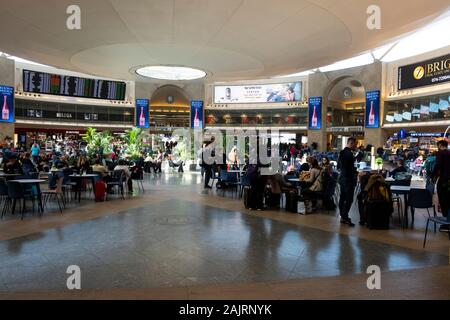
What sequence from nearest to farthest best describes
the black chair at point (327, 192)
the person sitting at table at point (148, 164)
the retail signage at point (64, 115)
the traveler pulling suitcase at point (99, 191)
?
1. the black chair at point (327, 192)
2. the traveler pulling suitcase at point (99, 191)
3. the person sitting at table at point (148, 164)
4. the retail signage at point (64, 115)

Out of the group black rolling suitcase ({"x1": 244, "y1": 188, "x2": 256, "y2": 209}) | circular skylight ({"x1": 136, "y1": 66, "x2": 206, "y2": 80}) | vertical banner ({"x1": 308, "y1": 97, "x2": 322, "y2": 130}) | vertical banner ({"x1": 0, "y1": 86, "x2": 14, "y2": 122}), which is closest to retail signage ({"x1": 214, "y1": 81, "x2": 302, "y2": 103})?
vertical banner ({"x1": 308, "y1": 97, "x2": 322, "y2": 130})

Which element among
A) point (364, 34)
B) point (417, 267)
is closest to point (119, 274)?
point (417, 267)

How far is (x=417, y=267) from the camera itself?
15.3 feet

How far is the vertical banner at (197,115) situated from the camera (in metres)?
31.9

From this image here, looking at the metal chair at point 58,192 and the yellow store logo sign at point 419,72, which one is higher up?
the yellow store logo sign at point 419,72

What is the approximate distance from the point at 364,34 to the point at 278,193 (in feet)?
16.6

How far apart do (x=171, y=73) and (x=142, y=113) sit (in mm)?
16202

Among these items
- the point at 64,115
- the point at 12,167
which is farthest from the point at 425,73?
the point at 64,115

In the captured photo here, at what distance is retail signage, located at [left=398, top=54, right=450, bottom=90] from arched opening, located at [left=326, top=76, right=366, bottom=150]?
286 inches

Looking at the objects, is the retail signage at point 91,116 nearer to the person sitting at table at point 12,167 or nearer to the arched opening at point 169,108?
the arched opening at point 169,108

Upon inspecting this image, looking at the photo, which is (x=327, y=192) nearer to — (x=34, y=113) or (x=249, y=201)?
(x=249, y=201)

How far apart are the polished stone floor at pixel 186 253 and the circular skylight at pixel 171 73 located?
8969 millimetres

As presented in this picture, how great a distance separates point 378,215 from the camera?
7.05m

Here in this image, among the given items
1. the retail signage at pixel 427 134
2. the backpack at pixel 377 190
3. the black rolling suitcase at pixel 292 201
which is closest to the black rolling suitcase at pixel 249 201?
the black rolling suitcase at pixel 292 201
